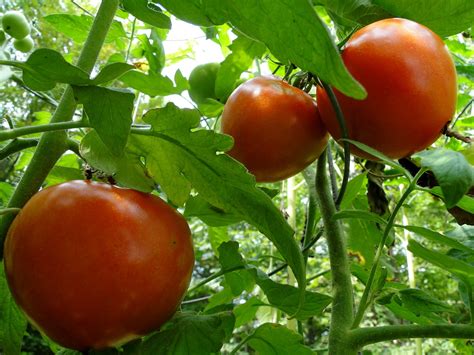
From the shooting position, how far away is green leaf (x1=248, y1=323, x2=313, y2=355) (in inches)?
21.2

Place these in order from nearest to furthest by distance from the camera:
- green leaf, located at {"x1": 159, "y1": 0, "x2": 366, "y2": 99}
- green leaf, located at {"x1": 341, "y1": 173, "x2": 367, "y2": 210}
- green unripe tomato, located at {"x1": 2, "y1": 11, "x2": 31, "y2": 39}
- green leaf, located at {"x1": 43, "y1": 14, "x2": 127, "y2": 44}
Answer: green leaf, located at {"x1": 159, "y1": 0, "x2": 366, "y2": 99}, green unripe tomato, located at {"x1": 2, "y1": 11, "x2": 31, "y2": 39}, green leaf, located at {"x1": 341, "y1": 173, "x2": 367, "y2": 210}, green leaf, located at {"x1": 43, "y1": 14, "x2": 127, "y2": 44}

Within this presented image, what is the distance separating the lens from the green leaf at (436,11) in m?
0.49

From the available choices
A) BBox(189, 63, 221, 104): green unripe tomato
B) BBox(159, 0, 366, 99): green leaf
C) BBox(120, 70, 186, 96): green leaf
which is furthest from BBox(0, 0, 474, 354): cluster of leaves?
BBox(189, 63, 221, 104): green unripe tomato

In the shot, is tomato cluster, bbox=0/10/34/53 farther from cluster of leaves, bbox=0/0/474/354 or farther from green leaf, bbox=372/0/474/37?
green leaf, bbox=372/0/474/37

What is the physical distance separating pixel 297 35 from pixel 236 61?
42 cm

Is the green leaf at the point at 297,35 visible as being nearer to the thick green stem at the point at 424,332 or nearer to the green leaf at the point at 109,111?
the green leaf at the point at 109,111

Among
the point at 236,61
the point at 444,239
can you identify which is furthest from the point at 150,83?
the point at 444,239

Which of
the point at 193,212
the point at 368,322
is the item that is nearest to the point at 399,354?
the point at 368,322

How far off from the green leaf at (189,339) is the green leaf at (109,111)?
0.18m

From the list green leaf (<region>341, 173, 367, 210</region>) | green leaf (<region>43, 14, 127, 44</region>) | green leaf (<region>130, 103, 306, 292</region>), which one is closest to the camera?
green leaf (<region>130, 103, 306, 292</region>)

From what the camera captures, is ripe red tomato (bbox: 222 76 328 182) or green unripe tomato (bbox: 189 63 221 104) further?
green unripe tomato (bbox: 189 63 221 104)

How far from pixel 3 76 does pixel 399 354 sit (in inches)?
97.4

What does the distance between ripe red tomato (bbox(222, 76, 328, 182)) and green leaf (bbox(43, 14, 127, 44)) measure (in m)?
0.35

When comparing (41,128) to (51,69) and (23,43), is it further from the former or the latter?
(23,43)
